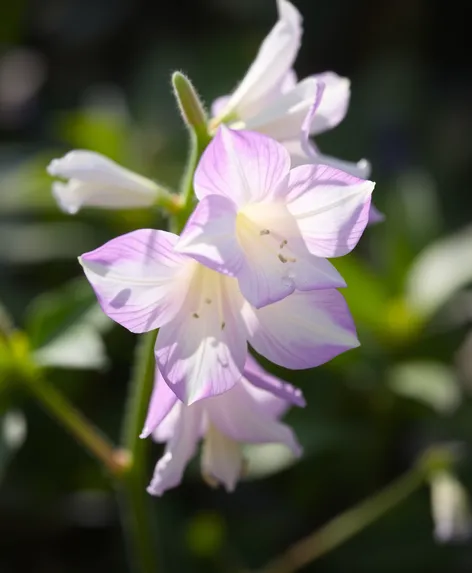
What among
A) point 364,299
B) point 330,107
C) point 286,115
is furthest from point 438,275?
point 286,115

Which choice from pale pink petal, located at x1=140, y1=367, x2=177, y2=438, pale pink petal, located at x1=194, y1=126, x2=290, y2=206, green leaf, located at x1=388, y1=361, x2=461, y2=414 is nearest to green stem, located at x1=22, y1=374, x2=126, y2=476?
pale pink petal, located at x1=140, y1=367, x2=177, y2=438

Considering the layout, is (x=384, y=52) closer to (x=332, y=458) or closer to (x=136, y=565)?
(x=332, y=458)

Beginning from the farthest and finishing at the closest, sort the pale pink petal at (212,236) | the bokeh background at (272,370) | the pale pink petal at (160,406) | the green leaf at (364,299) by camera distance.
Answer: the green leaf at (364,299) → the bokeh background at (272,370) → the pale pink petal at (160,406) → the pale pink petal at (212,236)

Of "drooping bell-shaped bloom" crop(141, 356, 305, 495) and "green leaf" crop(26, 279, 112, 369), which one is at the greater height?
"drooping bell-shaped bloom" crop(141, 356, 305, 495)

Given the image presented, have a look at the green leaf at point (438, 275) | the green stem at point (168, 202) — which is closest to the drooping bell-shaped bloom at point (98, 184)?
the green stem at point (168, 202)

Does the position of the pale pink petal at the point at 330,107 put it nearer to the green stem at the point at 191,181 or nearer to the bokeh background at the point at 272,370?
the green stem at the point at 191,181

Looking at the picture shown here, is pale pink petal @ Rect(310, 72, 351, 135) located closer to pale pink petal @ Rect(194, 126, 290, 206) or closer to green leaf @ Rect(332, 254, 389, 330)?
pale pink petal @ Rect(194, 126, 290, 206)
